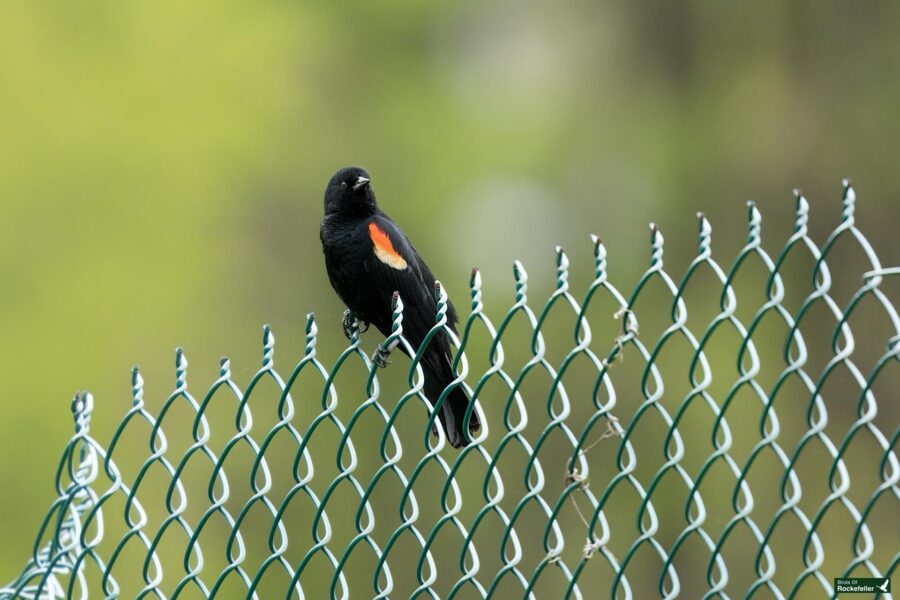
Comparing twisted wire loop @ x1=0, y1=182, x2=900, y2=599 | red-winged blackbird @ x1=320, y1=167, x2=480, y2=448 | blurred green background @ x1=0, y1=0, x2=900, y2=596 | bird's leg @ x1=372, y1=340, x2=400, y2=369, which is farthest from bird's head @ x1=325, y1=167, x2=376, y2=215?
blurred green background @ x1=0, y1=0, x2=900, y2=596

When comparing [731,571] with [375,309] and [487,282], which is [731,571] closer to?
[487,282]

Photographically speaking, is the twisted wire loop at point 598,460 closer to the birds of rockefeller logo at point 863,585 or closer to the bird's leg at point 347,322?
the bird's leg at point 347,322

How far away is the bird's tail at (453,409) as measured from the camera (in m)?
4.00

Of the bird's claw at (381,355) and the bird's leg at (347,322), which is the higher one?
the bird's leg at (347,322)

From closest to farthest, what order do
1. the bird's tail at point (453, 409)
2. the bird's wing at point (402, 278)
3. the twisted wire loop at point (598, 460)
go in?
the bird's tail at point (453, 409), the bird's wing at point (402, 278), the twisted wire loop at point (598, 460)

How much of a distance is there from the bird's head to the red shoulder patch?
283mm

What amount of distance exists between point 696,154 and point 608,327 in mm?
2656

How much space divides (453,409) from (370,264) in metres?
1.29

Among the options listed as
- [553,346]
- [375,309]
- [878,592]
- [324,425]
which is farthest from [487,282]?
[878,592]

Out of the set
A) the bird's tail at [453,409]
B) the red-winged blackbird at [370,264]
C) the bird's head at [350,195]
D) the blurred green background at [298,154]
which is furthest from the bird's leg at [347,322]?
the blurred green background at [298,154]

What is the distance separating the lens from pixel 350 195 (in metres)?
5.67

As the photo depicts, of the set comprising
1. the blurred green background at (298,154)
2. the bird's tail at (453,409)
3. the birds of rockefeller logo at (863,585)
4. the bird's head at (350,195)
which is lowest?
the birds of rockefeller logo at (863,585)

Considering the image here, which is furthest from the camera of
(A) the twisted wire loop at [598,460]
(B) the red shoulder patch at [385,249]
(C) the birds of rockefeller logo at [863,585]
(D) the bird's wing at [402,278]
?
(A) the twisted wire loop at [598,460]

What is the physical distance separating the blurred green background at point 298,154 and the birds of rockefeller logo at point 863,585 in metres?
9.29
